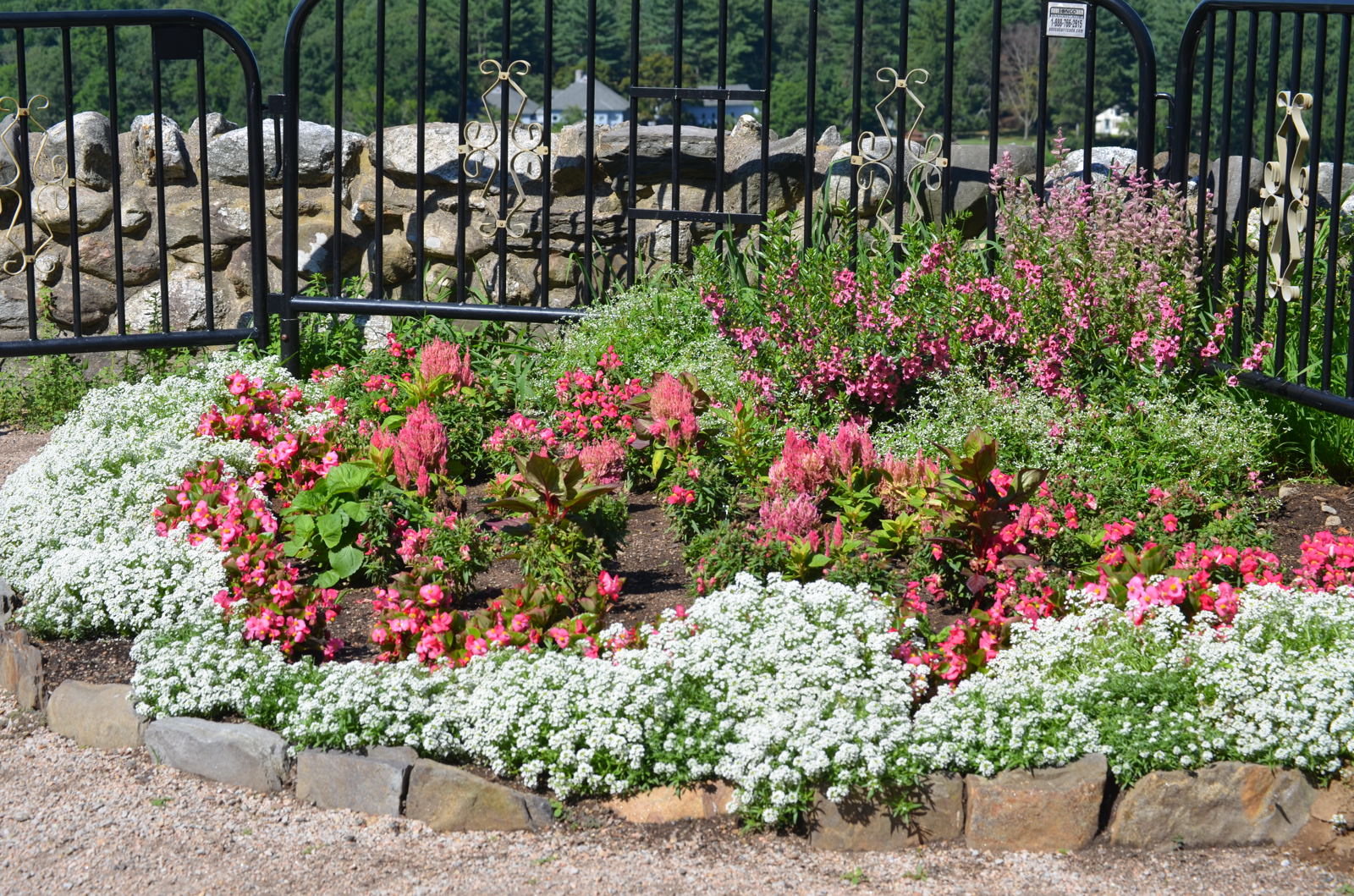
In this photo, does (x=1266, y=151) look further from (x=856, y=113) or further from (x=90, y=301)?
(x=90, y=301)

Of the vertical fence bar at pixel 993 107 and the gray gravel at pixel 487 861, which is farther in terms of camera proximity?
the vertical fence bar at pixel 993 107

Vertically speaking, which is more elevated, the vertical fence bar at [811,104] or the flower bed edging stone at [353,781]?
the vertical fence bar at [811,104]

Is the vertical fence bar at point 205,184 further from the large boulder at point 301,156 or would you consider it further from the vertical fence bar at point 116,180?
the large boulder at point 301,156

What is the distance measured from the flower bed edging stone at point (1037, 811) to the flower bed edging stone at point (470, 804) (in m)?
0.89

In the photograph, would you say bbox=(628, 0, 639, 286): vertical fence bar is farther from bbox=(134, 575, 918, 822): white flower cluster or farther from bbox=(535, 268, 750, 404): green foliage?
bbox=(134, 575, 918, 822): white flower cluster

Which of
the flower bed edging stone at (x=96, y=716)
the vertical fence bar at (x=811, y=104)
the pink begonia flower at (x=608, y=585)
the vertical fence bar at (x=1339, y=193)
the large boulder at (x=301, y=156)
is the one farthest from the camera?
the large boulder at (x=301, y=156)

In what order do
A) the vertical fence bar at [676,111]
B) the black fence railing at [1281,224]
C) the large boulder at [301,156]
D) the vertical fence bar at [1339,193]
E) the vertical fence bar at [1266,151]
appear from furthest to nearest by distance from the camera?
the large boulder at [301,156]
the vertical fence bar at [676,111]
the vertical fence bar at [1266,151]
the black fence railing at [1281,224]
the vertical fence bar at [1339,193]

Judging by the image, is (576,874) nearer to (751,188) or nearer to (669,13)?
(751,188)

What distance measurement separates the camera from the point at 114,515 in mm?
4129

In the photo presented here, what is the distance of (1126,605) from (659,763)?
1.21 m

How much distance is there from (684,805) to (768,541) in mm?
924

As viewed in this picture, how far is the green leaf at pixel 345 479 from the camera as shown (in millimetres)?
3988

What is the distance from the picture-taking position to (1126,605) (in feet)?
10.7

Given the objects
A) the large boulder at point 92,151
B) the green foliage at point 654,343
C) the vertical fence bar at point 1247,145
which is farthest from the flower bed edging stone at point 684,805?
the large boulder at point 92,151
